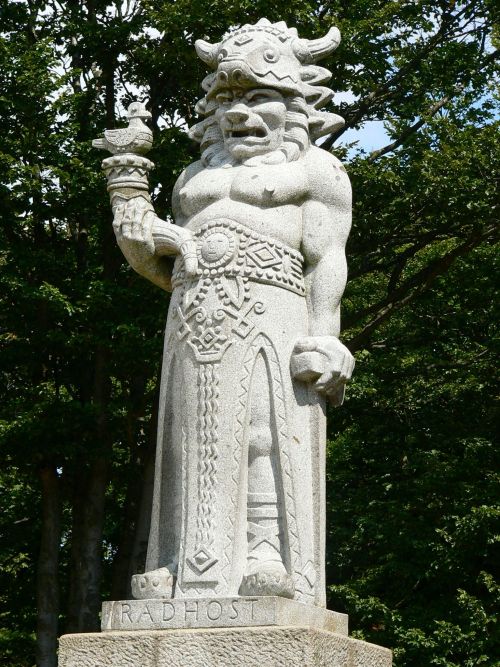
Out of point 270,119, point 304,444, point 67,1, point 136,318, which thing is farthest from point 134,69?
point 304,444

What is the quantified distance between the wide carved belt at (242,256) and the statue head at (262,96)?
61cm

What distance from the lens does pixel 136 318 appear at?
15594 mm

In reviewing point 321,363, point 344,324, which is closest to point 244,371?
point 321,363

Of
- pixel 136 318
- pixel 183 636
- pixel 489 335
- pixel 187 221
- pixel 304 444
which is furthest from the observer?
pixel 489 335

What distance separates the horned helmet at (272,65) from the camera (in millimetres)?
7746

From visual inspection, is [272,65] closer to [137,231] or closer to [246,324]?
[137,231]

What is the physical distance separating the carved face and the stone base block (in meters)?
2.90

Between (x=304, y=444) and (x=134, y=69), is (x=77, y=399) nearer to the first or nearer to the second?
(x=134, y=69)

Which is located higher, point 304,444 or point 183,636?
point 304,444

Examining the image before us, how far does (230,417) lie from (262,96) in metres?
2.05

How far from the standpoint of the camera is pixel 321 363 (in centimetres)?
727

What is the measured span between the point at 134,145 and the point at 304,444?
2046 millimetres

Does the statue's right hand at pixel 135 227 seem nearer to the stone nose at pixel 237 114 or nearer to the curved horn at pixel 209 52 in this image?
the stone nose at pixel 237 114

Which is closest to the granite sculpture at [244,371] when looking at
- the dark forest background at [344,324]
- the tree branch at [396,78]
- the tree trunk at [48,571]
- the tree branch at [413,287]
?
the dark forest background at [344,324]
